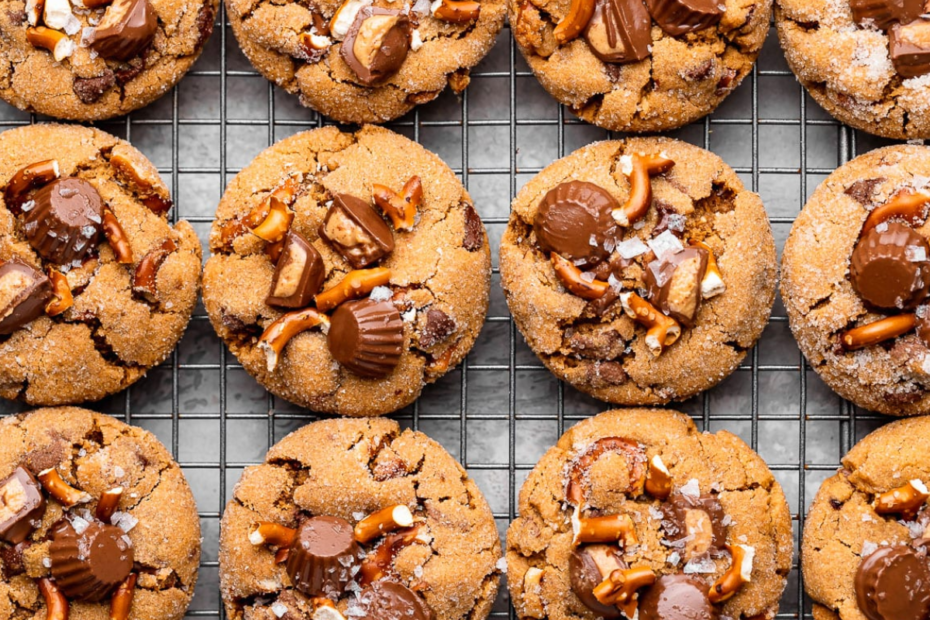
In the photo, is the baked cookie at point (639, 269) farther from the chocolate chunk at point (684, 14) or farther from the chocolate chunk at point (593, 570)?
the chocolate chunk at point (593, 570)

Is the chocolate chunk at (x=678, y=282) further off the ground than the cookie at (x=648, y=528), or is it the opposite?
the chocolate chunk at (x=678, y=282)

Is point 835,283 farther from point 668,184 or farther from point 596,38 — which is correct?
point 596,38

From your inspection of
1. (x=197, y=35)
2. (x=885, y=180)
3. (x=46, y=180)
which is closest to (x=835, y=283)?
(x=885, y=180)

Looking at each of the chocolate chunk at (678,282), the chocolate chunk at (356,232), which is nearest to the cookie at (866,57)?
the chocolate chunk at (678,282)

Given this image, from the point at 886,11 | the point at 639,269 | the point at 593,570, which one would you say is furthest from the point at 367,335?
the point at 886,11

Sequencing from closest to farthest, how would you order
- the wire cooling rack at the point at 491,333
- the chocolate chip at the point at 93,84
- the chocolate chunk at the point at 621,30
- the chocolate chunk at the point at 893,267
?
the chocolate chunk at the point at 893,267, the chocolate chunk at the point at 621,30, the chocolate chip at the point at 93,84, the wire cooling rack at the point at 491,333
